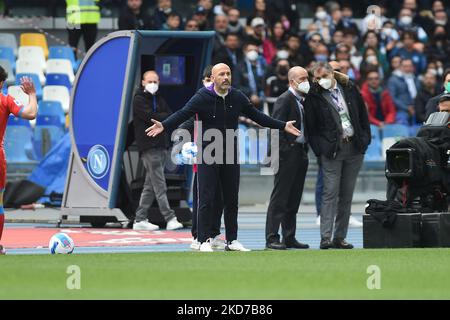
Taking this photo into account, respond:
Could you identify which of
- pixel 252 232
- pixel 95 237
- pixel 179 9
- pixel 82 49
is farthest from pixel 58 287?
pixel 179 9

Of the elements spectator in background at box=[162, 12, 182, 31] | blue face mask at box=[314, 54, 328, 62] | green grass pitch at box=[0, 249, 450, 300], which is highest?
spectator in background at box=[162, 12, 182, 31]

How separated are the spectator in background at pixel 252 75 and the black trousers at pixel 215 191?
10984mm

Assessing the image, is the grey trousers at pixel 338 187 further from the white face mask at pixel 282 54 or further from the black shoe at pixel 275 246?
the white face mask at pixel 282 54

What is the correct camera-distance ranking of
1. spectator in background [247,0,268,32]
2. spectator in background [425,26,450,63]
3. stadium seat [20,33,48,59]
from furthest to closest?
1. spectator in background [425,26,450,63]
2. spectator in background [247,0,268,32]
3. stadium seat [20,33,48,59]

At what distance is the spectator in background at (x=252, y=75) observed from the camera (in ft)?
93.0

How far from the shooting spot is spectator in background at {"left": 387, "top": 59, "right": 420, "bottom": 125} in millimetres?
30844

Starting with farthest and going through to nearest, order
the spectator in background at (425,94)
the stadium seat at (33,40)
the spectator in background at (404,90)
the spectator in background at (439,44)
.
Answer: the spectator in background at (439,44), the spectator in background at (404,90), the stadium seat at (33,40), the spectator in background at (425,94)

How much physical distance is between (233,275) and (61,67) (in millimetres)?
16643

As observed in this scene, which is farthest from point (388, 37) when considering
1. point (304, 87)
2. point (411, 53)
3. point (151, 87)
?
point (304, 87)

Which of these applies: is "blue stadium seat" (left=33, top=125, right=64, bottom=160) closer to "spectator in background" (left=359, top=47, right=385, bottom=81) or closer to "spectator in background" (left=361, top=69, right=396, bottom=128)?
"spectator in background" (left=361, top=69, right=396, bottom=128)

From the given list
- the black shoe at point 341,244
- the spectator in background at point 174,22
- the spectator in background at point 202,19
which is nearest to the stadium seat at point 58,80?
the spectator in background at point 174,22

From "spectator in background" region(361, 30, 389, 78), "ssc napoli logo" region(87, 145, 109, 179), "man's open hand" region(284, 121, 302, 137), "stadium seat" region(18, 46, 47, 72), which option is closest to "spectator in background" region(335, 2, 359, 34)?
"spectator in background" region(361, 30, 389, 78)

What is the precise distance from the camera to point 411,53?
33.6m

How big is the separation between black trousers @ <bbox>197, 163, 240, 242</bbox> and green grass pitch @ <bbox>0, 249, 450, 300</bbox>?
0.78 m
